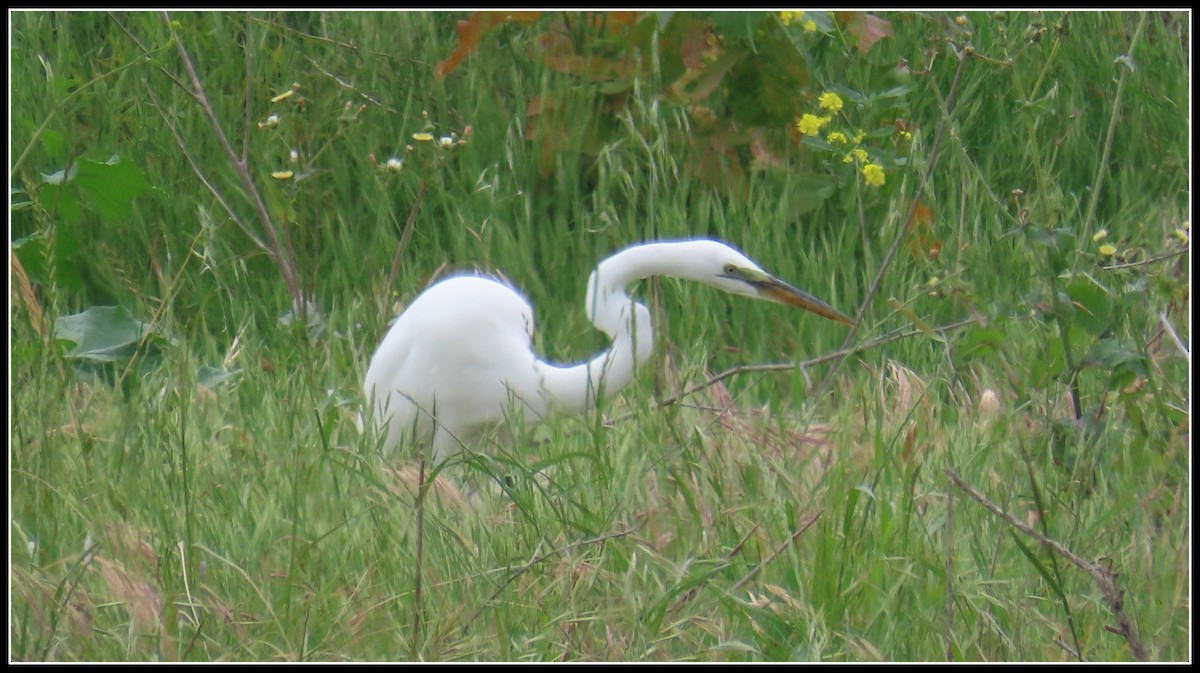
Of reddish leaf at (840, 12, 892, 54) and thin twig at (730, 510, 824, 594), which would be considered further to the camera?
reddish leaf at (840, 12, 892, 54)

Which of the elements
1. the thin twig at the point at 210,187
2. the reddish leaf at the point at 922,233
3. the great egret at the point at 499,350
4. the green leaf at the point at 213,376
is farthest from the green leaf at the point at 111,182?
the reddish leaf at the point at 922,233

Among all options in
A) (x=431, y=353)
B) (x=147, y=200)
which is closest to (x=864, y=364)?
(x=431, y=353)

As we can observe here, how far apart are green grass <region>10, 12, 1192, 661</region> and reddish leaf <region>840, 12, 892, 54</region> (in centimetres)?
18

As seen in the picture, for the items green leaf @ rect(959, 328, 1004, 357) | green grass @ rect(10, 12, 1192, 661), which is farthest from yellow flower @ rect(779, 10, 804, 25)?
green leaf @ rect(959, 328, 1004, 357)

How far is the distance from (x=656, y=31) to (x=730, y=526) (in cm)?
186

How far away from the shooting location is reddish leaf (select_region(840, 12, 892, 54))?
3701 mm

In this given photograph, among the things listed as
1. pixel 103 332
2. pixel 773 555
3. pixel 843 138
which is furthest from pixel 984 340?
pixel 103 332

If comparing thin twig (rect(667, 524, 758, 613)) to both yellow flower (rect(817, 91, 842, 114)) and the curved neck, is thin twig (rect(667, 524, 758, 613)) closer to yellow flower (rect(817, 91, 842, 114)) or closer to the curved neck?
the curved neck

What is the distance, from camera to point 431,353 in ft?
9.72

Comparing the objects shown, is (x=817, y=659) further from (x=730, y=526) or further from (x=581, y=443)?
(x=581, y=443)

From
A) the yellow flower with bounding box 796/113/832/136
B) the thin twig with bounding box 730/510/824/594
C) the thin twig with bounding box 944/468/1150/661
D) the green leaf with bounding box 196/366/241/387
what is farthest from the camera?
the yellow flower with bounding box 796/113/832/136

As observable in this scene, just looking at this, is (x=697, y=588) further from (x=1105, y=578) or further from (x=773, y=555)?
(x=1105, y=578)

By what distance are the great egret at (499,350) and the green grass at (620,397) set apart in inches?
4.6

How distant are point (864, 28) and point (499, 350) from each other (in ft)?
4.68
